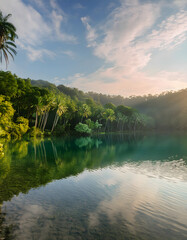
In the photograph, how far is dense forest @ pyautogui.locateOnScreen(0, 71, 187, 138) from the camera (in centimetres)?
4272

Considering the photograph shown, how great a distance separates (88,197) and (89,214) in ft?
6.45

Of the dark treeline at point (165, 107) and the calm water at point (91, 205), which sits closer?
the calm water at point (91, 205)

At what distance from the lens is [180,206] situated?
27.1 ft

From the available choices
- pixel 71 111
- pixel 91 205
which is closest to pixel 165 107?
pixel 71 111

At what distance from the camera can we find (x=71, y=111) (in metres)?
69.5

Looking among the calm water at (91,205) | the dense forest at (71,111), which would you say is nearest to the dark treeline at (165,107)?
the dense forest at (71,111)

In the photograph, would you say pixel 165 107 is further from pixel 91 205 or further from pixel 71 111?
pixel 91 205

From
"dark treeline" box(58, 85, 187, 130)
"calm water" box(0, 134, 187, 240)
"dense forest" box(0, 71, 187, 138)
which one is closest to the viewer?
"calm water" box(0, 134, 187, 240)

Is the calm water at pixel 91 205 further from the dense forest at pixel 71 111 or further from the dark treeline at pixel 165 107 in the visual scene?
the dark treeline at pixel 165 107

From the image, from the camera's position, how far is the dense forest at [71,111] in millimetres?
42719

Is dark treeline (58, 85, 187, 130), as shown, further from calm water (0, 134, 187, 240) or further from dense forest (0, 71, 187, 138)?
calm water (0, 134, 187, 240)

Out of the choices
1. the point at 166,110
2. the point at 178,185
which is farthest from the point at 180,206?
the point at 166,110

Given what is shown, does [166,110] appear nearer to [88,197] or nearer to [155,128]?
[155,128]

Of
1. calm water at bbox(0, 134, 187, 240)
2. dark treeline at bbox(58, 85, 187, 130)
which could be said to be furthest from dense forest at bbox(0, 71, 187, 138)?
calm water at bbox(0, 134, 187, 240)
